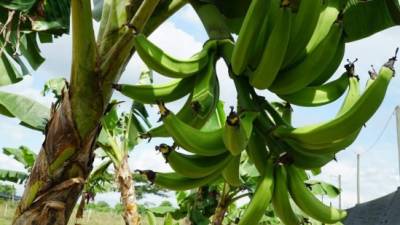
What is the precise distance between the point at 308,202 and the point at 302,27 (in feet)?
1.26

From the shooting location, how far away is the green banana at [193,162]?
1.08m

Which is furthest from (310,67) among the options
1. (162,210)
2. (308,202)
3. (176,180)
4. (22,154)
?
(22,154)

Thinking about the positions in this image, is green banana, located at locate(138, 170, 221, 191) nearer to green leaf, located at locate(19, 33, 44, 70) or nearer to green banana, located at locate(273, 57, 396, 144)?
green banana, located at locate(273, 57, 396, 144)

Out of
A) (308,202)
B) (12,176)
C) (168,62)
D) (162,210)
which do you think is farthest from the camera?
(12,176)

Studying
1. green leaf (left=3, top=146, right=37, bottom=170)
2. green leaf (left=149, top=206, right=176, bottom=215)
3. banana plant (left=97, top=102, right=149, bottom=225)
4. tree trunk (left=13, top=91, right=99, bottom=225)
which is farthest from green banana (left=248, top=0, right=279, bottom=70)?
green leaf (left=3, top=146, right=37, bottom=170)

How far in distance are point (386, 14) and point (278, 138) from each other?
57 cm

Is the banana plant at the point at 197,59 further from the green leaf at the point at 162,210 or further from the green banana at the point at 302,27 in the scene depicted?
the green leaf at the point at 162,210

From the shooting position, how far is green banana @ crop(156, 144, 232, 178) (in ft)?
3.56

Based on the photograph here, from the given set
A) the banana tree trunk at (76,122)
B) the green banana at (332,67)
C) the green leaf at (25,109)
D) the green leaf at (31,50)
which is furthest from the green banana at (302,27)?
the green leaf at (25,109)

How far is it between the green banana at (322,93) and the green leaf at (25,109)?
175 centimetres

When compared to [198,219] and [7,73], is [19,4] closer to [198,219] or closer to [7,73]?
[7,73]

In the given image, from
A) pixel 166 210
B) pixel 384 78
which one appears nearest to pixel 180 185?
pixel 384 78

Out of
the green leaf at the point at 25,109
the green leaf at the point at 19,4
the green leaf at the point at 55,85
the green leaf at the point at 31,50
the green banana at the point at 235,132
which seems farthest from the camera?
the green leaf at the point at 55,85

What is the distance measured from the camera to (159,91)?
1225mm
